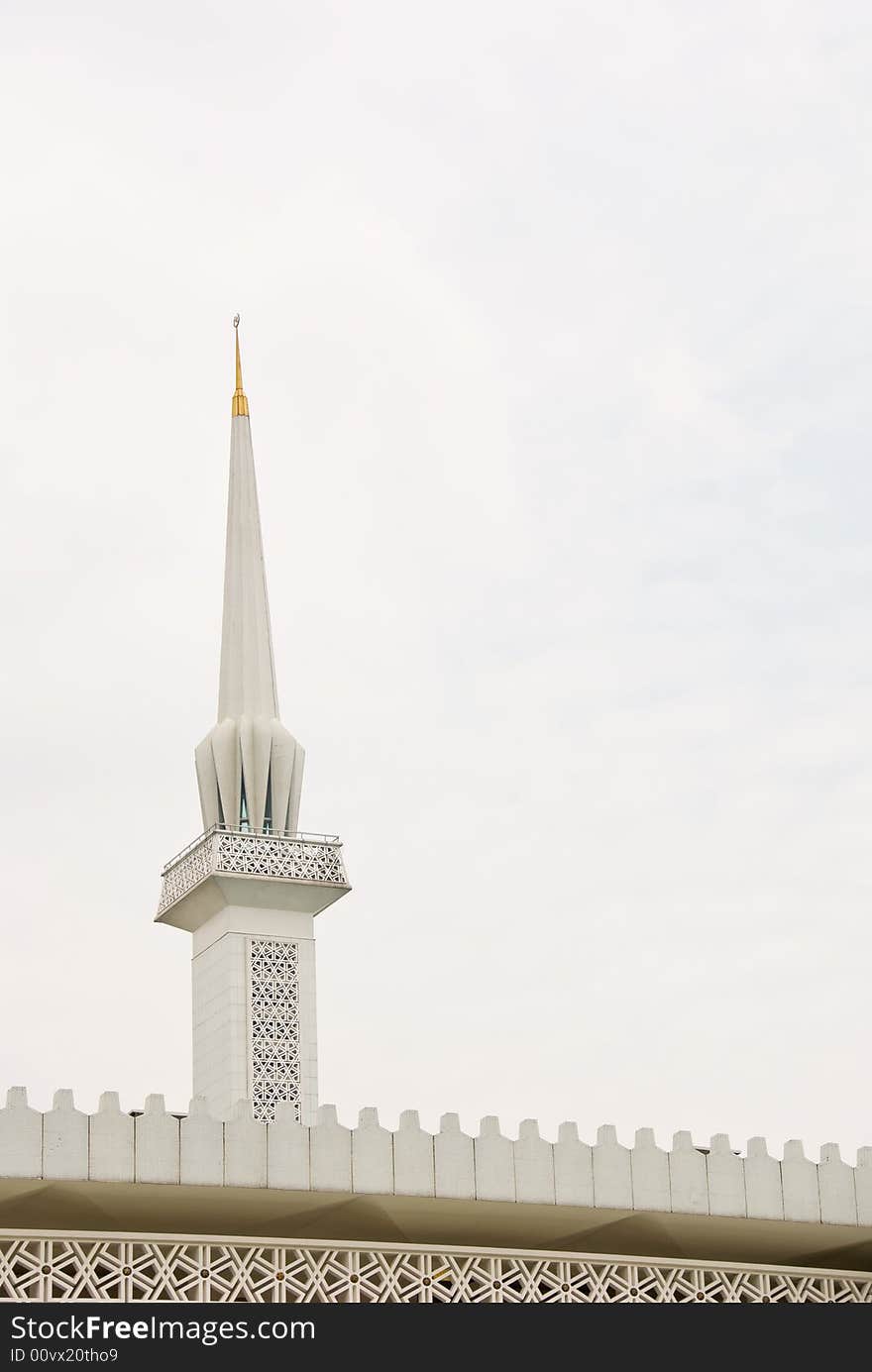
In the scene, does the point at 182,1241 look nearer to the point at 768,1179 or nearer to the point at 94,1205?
the point at 94,1205

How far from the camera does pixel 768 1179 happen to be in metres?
17.4

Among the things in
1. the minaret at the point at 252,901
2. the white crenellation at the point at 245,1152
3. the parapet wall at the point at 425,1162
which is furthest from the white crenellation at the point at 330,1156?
the minaret at the point at 252,901

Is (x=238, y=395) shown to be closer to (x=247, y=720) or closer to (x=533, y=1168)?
(x=247, y=720)

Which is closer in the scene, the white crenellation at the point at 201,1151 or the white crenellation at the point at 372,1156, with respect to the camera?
the white crenellation at the point at 201,1151

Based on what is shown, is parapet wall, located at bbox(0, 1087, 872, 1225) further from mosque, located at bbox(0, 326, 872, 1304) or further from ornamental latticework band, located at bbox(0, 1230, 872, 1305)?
ornamental latticework band, located at bbox(0, 1230, 872, 1305)

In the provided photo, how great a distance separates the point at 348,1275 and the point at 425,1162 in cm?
95

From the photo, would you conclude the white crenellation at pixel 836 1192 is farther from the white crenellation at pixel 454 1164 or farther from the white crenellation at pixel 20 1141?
the white crenellation at pixel 20 1141

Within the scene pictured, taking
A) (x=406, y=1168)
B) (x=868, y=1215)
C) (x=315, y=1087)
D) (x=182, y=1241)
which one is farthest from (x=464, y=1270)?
(x=315, y=1087)

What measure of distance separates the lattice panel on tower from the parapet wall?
1722 centimetres

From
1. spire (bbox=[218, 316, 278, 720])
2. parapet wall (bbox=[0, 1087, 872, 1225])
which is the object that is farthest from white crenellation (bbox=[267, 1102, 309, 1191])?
spire (bbox=[218, 316, 278, 720])

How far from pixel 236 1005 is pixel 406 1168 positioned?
19.0m

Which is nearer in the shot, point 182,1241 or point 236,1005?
point 182,1241

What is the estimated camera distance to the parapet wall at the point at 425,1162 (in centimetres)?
1528

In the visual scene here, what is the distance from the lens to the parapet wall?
50.1 feet
